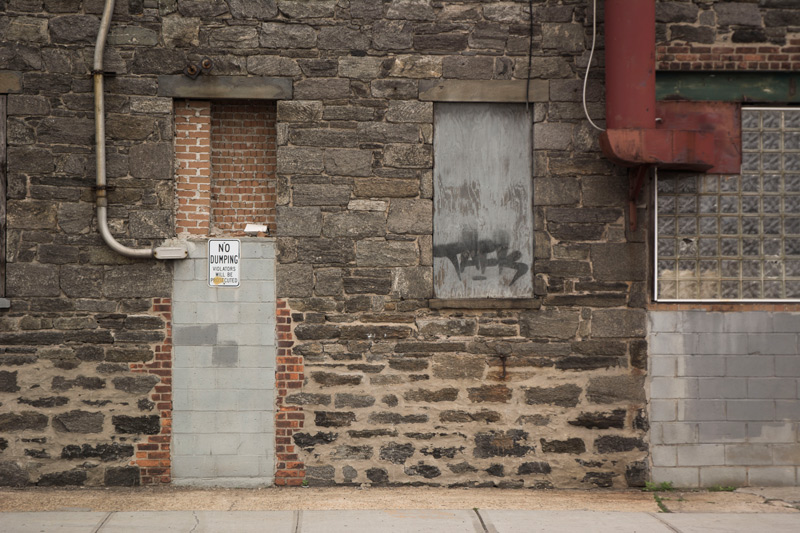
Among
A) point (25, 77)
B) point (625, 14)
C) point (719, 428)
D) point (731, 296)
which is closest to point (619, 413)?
point (719, 428)

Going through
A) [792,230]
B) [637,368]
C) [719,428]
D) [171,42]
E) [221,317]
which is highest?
[171,42]

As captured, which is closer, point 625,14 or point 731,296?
point 625,14

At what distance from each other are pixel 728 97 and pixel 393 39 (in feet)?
11.1

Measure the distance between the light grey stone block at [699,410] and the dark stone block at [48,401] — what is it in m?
5.94

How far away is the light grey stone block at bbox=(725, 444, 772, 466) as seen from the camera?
6.98 m

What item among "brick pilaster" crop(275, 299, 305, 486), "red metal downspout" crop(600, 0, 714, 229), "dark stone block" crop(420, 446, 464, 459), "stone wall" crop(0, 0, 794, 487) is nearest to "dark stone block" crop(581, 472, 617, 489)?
"stone wall" crop(0, 0, 794, 487)

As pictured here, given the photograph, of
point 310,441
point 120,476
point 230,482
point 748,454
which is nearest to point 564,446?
point 748,454

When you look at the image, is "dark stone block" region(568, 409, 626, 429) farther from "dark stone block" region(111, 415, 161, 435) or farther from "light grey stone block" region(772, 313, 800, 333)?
"dark stone block" region(111, 415, 161, 435)

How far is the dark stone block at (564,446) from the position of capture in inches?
274

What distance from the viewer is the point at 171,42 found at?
6.85m

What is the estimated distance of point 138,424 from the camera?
6.80 metres

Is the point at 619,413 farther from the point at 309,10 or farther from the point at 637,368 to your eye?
the point at 309,10

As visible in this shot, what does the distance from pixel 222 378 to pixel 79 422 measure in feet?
4.57

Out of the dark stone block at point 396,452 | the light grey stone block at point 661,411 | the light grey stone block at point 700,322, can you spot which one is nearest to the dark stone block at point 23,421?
the dark stone block at point 396,452
